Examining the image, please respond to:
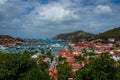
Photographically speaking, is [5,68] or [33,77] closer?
A: [33,77]

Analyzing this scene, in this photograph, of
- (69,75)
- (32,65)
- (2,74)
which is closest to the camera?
(2,74)

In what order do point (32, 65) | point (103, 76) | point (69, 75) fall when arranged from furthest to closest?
point (69, 75) → point (32, 65) → point (103, 76)

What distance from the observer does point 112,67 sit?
1061 inches

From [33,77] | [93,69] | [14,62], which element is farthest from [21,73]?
[93,69]

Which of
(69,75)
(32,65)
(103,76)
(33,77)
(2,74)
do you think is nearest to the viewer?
(103,76)

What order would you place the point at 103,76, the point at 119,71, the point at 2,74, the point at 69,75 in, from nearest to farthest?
the point at 103,76 → the point at 119,71 → the point at 2,74 → the point at 69,75

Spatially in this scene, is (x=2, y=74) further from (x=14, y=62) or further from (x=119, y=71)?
(x=119, y=71)

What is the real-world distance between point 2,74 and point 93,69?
11884mm

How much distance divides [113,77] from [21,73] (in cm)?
1276

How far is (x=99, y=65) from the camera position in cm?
2698

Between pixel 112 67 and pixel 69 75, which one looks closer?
pixel 112 67

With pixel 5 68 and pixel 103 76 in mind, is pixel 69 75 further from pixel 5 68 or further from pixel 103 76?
pixel 103 76

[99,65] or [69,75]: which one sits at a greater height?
[99,65]

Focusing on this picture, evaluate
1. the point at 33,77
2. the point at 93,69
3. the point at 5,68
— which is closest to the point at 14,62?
the point at 5,68
